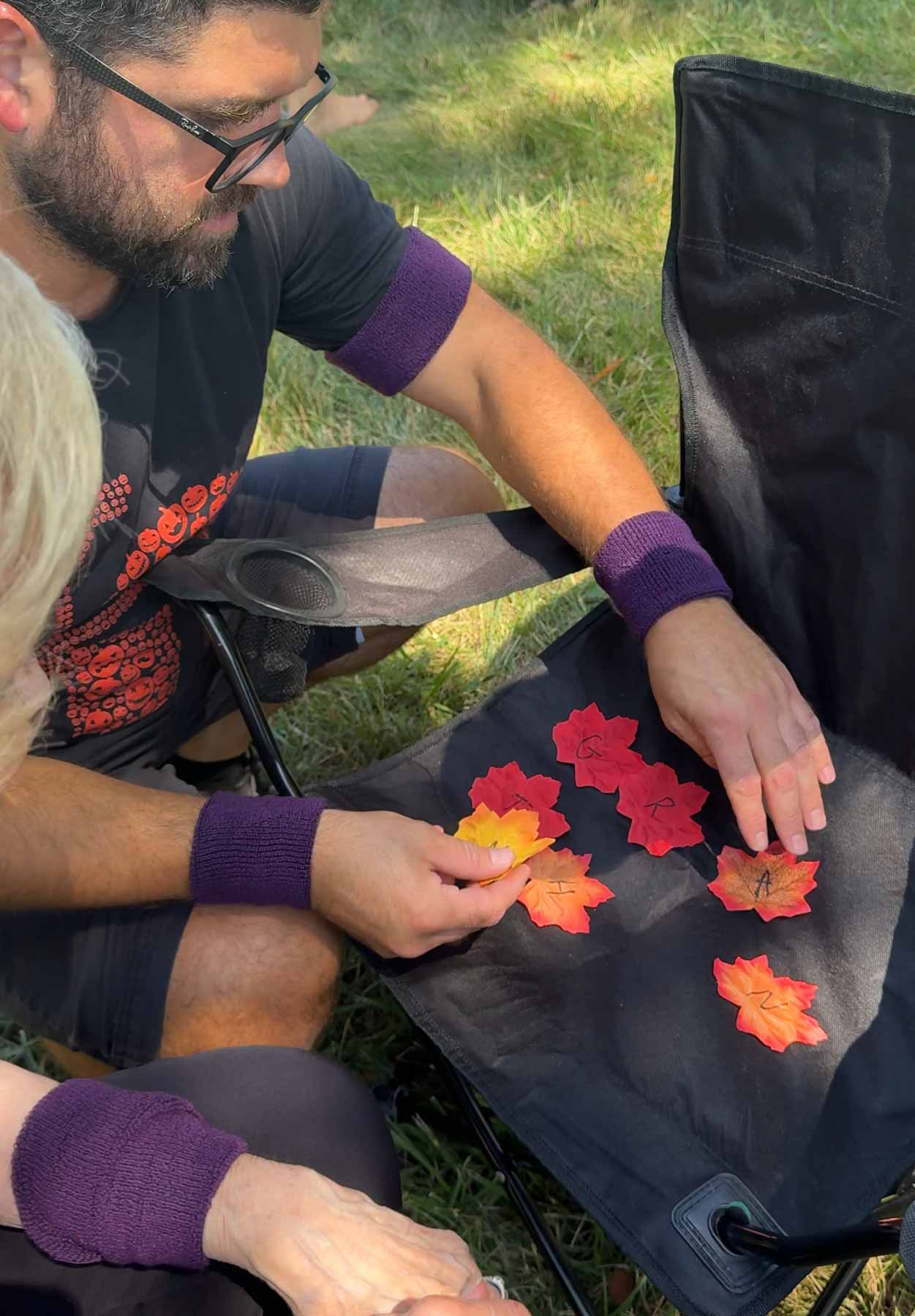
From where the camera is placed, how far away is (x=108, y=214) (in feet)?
5.02

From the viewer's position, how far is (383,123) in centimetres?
435

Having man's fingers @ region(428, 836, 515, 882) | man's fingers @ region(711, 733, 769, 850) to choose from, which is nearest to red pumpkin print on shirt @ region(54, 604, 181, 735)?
man's fingers @ region(428, 836, 515, 882)

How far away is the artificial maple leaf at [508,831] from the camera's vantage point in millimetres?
1704

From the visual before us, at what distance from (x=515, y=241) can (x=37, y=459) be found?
8.91ft

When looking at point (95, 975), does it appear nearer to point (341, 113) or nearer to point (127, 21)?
point (127, 21)

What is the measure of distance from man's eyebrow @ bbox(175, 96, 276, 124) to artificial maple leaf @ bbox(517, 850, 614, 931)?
0.99 metres

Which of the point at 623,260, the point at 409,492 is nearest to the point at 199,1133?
A: the point at 409,492

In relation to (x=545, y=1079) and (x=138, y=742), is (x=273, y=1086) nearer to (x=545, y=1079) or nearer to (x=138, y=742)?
(x=545, y=1079)

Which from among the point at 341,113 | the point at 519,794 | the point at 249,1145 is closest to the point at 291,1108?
the point at 249,1145

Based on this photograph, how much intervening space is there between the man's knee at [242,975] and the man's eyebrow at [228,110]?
95 cm

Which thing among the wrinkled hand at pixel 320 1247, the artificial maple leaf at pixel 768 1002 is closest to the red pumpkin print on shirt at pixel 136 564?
the wrinkled hand at pixel 320 1247

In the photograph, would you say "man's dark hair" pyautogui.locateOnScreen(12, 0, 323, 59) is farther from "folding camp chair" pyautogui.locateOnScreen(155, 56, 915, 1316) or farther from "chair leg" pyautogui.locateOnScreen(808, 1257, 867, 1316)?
"chair leg" pyautogui.locateOnScreen(808, 1257, 867, 1316)

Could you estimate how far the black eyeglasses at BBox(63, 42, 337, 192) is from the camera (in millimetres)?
1414

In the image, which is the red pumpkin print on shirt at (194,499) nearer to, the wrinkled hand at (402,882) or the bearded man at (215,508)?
the bearded man at (215,508)
